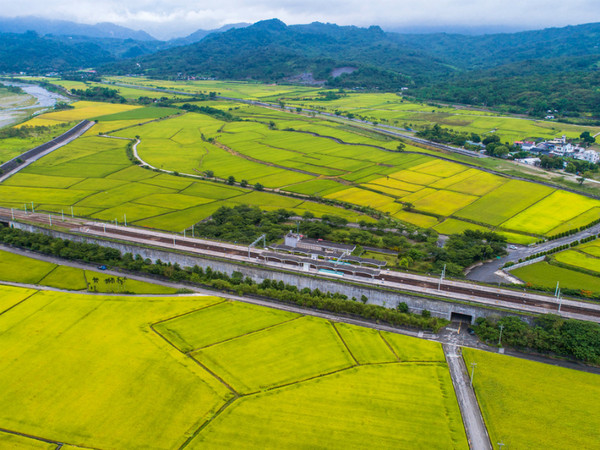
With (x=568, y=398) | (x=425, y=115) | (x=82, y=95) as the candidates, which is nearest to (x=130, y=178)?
(x=568, y=398)

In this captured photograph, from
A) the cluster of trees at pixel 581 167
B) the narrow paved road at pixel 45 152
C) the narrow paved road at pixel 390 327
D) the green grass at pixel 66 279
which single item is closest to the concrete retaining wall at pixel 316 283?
the narrow paved road at pixel 390 327

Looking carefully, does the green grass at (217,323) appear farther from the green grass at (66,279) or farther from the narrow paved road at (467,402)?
the narrow paved road at (467,402)

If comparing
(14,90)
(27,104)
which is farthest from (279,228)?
(14,90)

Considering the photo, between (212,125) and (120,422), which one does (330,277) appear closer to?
(120,422)

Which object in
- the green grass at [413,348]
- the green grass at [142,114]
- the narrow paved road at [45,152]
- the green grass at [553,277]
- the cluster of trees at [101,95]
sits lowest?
the green grass at [413,348]

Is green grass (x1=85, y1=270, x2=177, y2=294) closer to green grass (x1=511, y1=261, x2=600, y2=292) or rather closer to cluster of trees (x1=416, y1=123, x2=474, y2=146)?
green grass (x1=511, y1=261, x2=600, y2=292)

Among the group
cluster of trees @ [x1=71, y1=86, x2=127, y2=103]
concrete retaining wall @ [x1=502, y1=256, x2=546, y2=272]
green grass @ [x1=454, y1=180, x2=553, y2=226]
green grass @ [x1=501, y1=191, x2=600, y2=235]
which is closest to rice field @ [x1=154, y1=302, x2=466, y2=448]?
concrete retaining wall @ [x1=502, y1=256, x2=546, y2=272]

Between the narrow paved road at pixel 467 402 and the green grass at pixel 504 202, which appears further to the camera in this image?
the green grass at pixel 504 202

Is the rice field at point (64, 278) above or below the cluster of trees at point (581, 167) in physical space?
below
